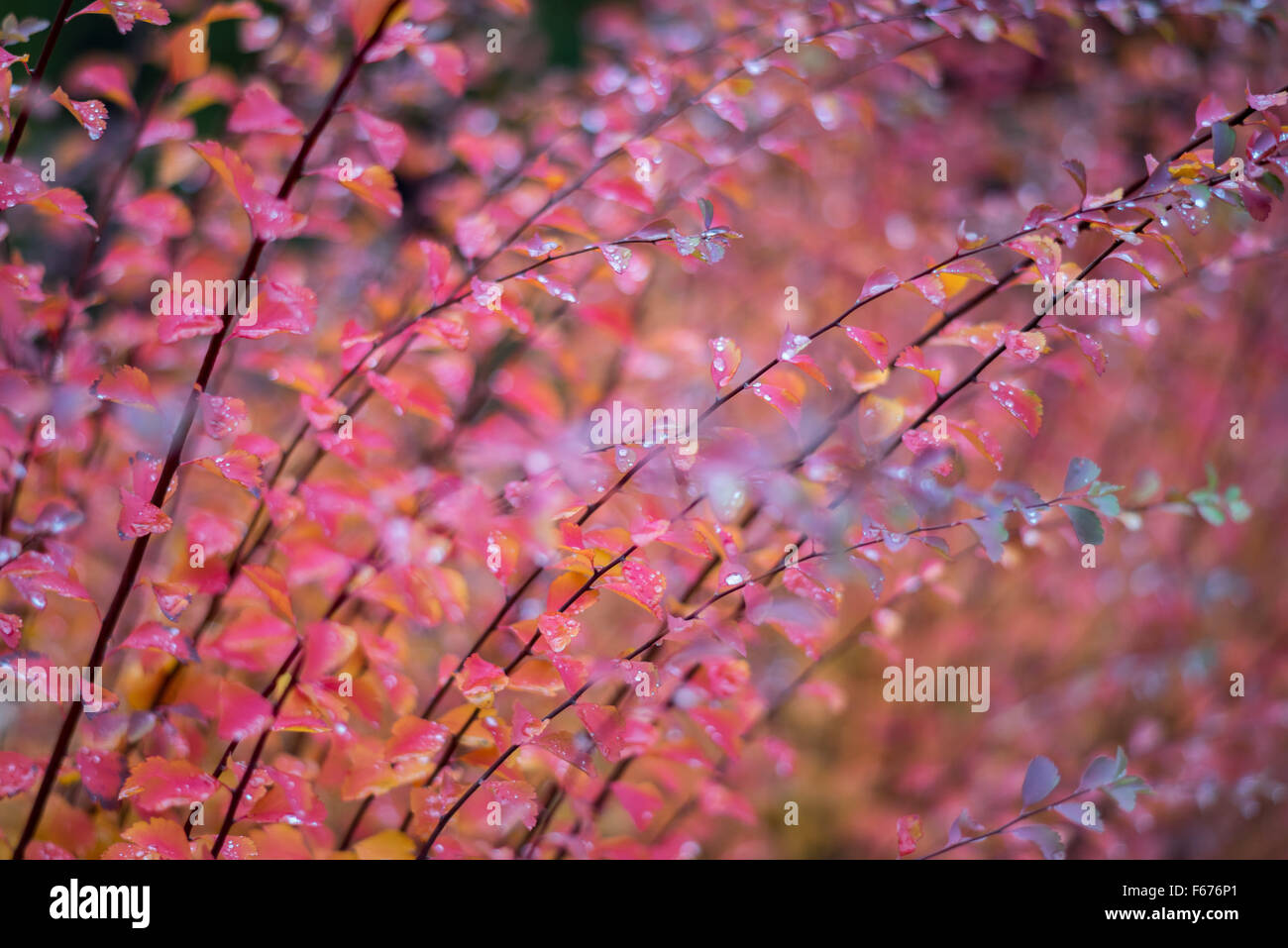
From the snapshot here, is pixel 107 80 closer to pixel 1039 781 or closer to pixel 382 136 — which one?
pixel 382 136

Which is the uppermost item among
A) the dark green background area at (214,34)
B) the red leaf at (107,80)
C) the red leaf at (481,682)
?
the dark green background area at (214,34)

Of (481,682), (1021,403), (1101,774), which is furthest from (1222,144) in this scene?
(481,682)

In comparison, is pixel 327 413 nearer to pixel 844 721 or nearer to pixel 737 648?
pixel 737 648

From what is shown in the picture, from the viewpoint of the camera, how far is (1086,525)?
2.35 feet

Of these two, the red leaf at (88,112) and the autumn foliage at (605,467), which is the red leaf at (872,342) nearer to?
the autumn foliage at (605,467)

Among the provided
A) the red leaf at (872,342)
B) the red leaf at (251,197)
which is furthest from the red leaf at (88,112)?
the red leaf at (872,342)

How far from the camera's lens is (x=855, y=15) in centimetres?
98

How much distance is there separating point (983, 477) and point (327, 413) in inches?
82.0

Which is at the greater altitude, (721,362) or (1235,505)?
(721,362)

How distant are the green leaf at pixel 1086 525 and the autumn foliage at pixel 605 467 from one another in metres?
0.03

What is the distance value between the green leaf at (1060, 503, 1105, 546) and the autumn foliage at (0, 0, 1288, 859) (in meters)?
0.03

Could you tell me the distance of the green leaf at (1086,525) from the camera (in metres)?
0.70

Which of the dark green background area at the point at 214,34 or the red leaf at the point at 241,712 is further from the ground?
the dark green background area at the point at 214,34

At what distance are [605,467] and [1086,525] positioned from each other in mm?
432
